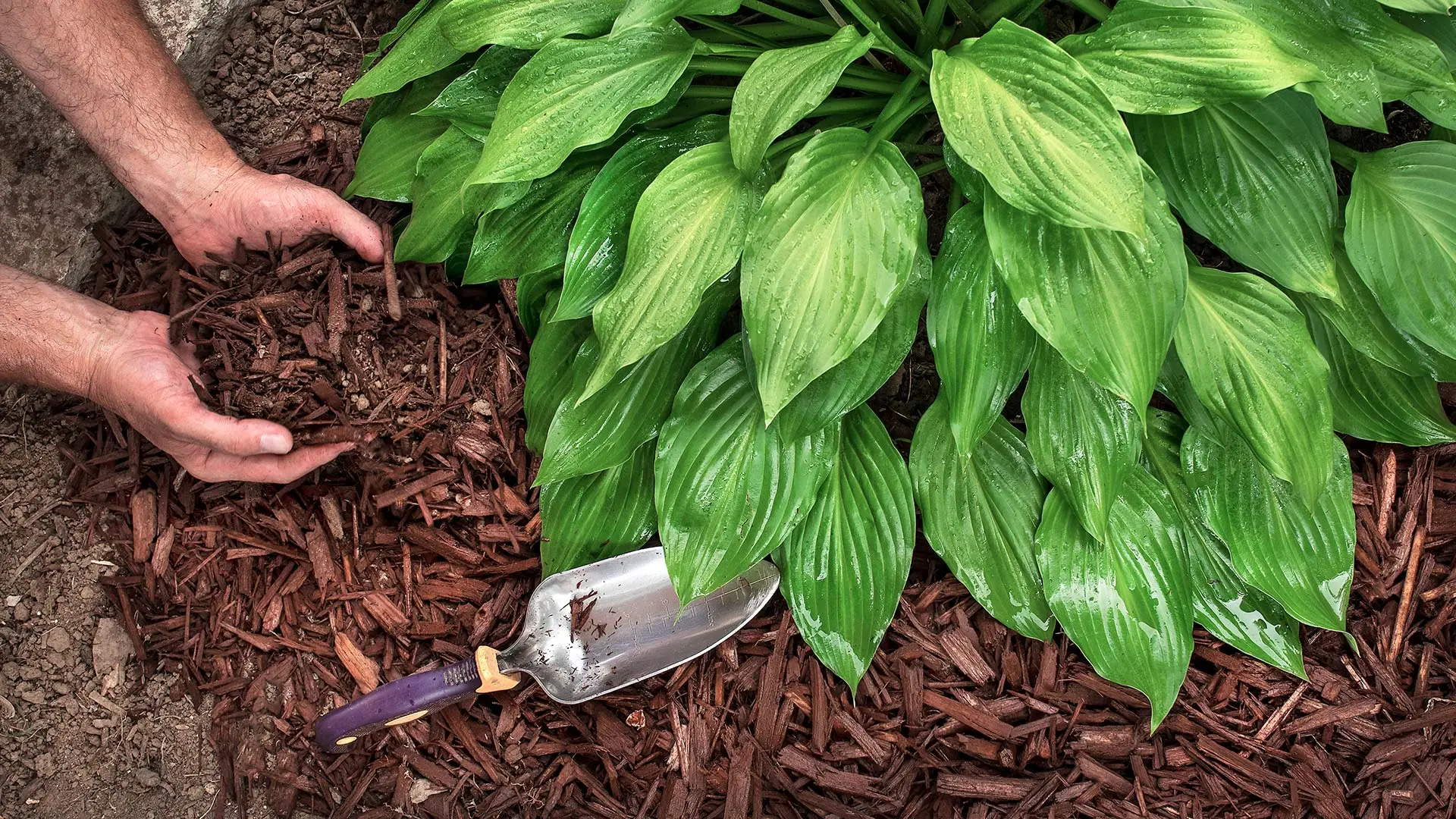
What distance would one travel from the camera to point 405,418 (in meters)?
1.36

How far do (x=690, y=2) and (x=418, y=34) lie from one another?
496mm

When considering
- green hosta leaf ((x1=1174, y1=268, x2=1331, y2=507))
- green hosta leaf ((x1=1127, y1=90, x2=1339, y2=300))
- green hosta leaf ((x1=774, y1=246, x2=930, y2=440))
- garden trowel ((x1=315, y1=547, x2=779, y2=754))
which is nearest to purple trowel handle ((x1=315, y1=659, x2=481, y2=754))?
garden trowel ((x1=315, y1=547, x2=779, y2=754))

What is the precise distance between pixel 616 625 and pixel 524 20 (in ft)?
2.72

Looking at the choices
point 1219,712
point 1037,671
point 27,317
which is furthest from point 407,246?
point 1219,712

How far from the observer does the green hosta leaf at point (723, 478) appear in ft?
3.95

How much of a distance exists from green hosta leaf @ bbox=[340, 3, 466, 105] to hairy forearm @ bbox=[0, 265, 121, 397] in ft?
1.64

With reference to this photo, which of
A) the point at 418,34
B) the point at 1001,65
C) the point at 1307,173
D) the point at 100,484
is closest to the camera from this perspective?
the point at 1001,65

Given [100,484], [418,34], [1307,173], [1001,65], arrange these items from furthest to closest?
[100,484], [418,34], [1307,173], [1001,65]

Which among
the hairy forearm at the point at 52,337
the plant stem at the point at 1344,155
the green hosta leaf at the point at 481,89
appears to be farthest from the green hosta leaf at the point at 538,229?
the plant stem at the point at 1344,155

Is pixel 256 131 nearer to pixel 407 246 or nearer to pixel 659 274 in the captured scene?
pixel 407 246

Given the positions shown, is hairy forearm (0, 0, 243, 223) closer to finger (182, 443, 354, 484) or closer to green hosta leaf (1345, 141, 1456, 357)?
finger (182, 443, 354, 484)

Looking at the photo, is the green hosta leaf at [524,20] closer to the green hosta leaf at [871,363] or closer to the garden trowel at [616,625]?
the green hosta leaf at [871,363]

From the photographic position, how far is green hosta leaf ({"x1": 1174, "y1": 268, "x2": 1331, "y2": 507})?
1.09 meters

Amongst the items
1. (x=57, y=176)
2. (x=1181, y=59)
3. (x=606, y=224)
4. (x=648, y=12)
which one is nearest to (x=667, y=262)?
(x=606, y=224)
